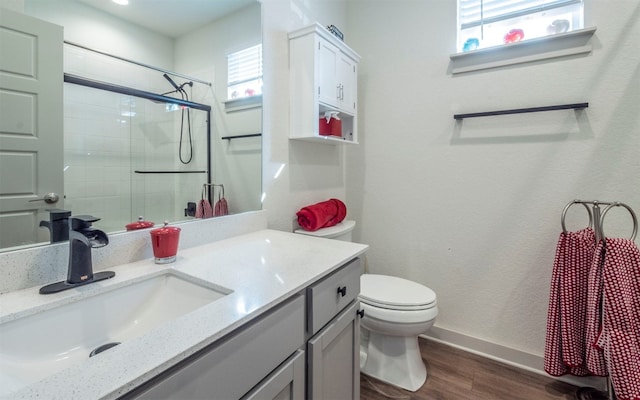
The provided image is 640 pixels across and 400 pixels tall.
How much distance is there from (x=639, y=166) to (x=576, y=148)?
0.26 meters

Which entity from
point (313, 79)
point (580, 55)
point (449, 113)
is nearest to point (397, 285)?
point (449, 113)

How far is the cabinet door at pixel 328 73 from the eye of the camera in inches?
64.5

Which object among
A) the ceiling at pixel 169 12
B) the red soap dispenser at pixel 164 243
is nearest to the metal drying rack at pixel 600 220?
the red soap dispenser at pixel 164 243

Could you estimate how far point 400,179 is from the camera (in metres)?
2.10

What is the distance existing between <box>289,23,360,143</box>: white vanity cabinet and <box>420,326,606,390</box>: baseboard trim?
58.5 inches

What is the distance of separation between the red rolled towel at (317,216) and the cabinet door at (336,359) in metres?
0.60

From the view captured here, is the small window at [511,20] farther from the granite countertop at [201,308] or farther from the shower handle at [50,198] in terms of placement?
the shower handle at [50,198]

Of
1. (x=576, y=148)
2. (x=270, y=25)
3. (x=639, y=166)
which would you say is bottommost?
(x=639, y=166)

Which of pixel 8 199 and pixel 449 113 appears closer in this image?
pixel 8 199

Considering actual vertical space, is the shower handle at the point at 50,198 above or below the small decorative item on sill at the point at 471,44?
below

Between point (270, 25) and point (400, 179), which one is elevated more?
point (270, 25)

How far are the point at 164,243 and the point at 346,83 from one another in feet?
4.77

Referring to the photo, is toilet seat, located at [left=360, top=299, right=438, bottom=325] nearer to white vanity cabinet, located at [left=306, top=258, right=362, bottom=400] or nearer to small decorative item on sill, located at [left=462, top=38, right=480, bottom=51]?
white vanity cabinet, located at [left=306, top=258, right=362, bottom=400]

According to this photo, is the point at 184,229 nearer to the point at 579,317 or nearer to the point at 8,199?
the point at 8,199
